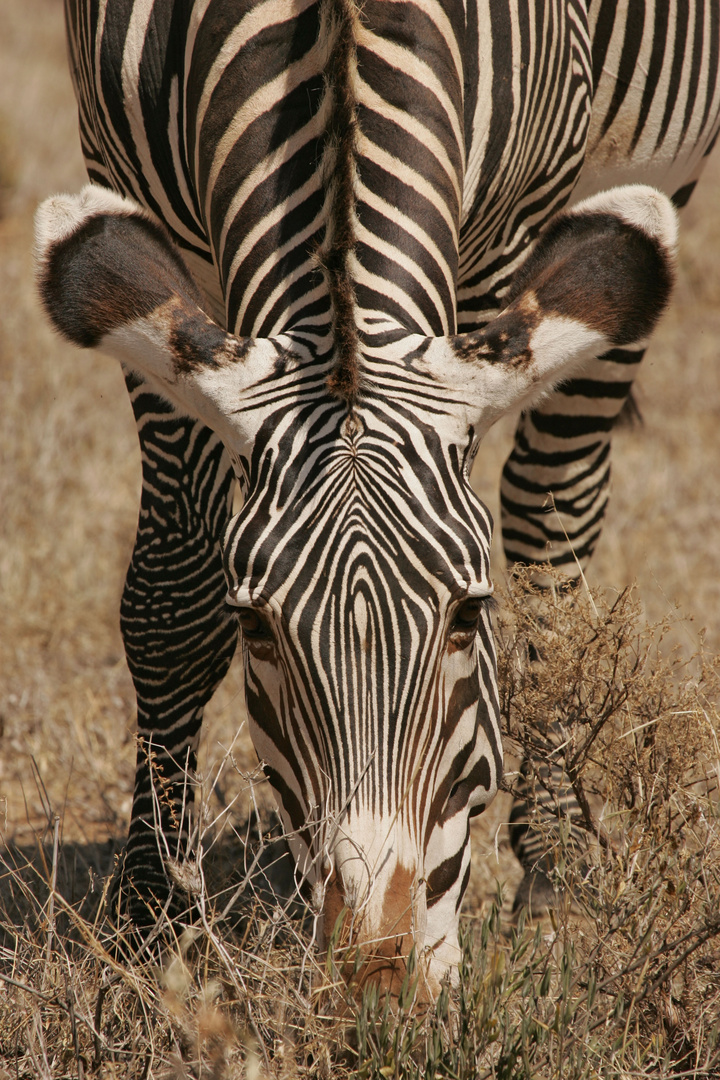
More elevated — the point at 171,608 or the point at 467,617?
the point at 467,617

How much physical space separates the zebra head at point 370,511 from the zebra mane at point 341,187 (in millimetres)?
21

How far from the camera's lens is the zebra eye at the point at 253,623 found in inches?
91.4

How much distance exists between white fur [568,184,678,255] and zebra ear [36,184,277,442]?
2.85 ft

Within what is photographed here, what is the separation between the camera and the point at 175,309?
2.46m

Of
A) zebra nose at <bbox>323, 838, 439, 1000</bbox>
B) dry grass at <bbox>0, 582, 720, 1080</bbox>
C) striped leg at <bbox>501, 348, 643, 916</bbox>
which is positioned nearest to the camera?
zebra nose at <bbox>323, 838, 439, 1000</bbox>

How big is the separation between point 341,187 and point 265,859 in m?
2.74

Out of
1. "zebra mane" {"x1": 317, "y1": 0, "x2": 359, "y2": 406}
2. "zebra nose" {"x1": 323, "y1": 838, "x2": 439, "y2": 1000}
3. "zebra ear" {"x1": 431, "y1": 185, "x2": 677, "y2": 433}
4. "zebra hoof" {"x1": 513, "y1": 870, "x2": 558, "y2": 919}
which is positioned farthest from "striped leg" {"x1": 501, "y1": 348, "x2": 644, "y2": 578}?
"zebra nose" {"x1": 323, "y1": 838, "x2": 439, "y2": 1000}

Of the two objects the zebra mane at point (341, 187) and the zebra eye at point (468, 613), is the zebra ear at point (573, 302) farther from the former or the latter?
the zebra eye at point (468, 613)

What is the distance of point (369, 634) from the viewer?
220 cm

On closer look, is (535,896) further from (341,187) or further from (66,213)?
(66,213)

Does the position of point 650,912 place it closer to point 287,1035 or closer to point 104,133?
point 287,1035

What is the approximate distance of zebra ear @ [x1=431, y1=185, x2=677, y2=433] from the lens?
2.40 meters

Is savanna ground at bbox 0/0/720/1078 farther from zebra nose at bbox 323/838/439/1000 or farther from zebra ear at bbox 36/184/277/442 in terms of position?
zebra ear at bbox 36/184/277/442

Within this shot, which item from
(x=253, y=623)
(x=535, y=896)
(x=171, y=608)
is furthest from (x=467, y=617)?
(x=535, y=896)
